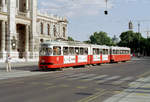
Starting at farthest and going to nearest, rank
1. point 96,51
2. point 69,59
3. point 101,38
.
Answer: point 101,38
point 96,51
point 69,59

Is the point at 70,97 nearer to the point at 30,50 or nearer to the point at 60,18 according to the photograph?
the point at 30,50

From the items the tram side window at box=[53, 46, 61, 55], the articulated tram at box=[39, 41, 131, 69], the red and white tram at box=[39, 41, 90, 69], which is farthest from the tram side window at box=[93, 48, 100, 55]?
the tram side window at box=[53, 46, 61, 55]

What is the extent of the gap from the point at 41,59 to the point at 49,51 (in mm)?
1139

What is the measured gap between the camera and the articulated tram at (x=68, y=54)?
25.4 meters

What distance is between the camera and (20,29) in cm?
5497

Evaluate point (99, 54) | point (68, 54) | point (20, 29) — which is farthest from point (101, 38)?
point (68, 54)

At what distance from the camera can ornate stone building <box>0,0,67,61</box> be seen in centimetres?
4569

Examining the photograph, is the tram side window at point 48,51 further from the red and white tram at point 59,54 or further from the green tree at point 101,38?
the green tree at point 101,38

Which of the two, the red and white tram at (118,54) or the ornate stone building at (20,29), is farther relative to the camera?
the ornate stone building at (20,29)

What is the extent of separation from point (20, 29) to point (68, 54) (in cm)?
2957

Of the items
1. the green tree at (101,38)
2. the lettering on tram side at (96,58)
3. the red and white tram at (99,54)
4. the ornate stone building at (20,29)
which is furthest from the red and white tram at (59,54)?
the green tree at (101,38)

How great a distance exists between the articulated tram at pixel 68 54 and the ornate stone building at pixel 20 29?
10528 millimetres

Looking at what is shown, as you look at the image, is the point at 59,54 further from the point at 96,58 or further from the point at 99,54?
the point at 99,54

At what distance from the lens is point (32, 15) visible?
5356 centimetres
